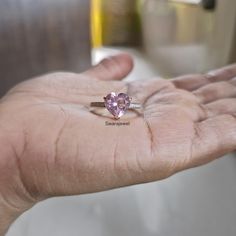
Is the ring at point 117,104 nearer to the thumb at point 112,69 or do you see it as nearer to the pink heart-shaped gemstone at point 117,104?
the pink heart-shaped gemstone at point 117,104

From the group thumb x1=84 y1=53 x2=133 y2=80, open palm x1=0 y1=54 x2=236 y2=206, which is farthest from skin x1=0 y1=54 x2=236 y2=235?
thumb x1=84 y1=53 x2=133 y2=80

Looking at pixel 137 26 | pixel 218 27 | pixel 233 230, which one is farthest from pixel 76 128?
pixel 137 26

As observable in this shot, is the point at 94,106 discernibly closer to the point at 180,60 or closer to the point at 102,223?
the point at 102,223

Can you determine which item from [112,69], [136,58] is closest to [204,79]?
[112,69]

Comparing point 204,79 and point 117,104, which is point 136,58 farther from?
point 117,104

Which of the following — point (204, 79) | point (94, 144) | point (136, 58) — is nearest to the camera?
point (94, 144)

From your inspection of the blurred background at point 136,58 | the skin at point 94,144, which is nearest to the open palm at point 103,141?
the skin at point 94,144
